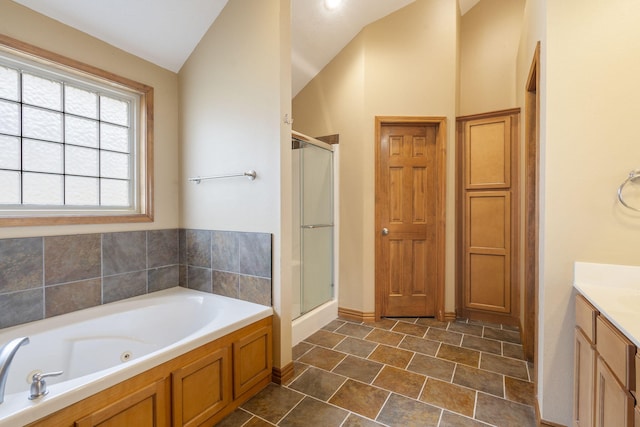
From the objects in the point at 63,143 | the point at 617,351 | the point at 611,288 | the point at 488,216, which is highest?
the point at 63,143

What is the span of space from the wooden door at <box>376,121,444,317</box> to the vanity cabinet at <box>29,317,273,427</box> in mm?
1575

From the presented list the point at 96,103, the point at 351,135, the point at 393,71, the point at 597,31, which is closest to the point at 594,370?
the point at 597,31

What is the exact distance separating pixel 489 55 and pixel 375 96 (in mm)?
1361

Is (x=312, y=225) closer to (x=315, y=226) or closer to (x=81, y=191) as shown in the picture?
(x=315, y=226)

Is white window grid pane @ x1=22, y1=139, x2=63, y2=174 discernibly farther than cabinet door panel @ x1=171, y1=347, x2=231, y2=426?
Yes

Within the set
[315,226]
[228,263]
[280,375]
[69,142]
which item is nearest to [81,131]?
[69,142]

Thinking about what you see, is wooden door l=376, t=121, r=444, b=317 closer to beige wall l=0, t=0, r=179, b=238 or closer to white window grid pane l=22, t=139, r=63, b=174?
beige wall l=0, t=0, r=179, b=238

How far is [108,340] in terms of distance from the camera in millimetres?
1937

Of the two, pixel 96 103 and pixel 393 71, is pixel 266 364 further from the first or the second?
pixel 393 71

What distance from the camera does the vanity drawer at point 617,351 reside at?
926 millimetres

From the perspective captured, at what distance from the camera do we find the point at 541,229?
62.3 inches

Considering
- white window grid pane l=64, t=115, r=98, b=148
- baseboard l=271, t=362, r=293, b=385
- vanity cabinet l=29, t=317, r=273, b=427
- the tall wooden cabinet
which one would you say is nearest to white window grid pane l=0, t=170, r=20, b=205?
white window grid pane l=64, t=115, r=98, b=148

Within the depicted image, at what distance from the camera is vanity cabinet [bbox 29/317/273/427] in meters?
1.17

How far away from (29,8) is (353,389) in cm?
310
